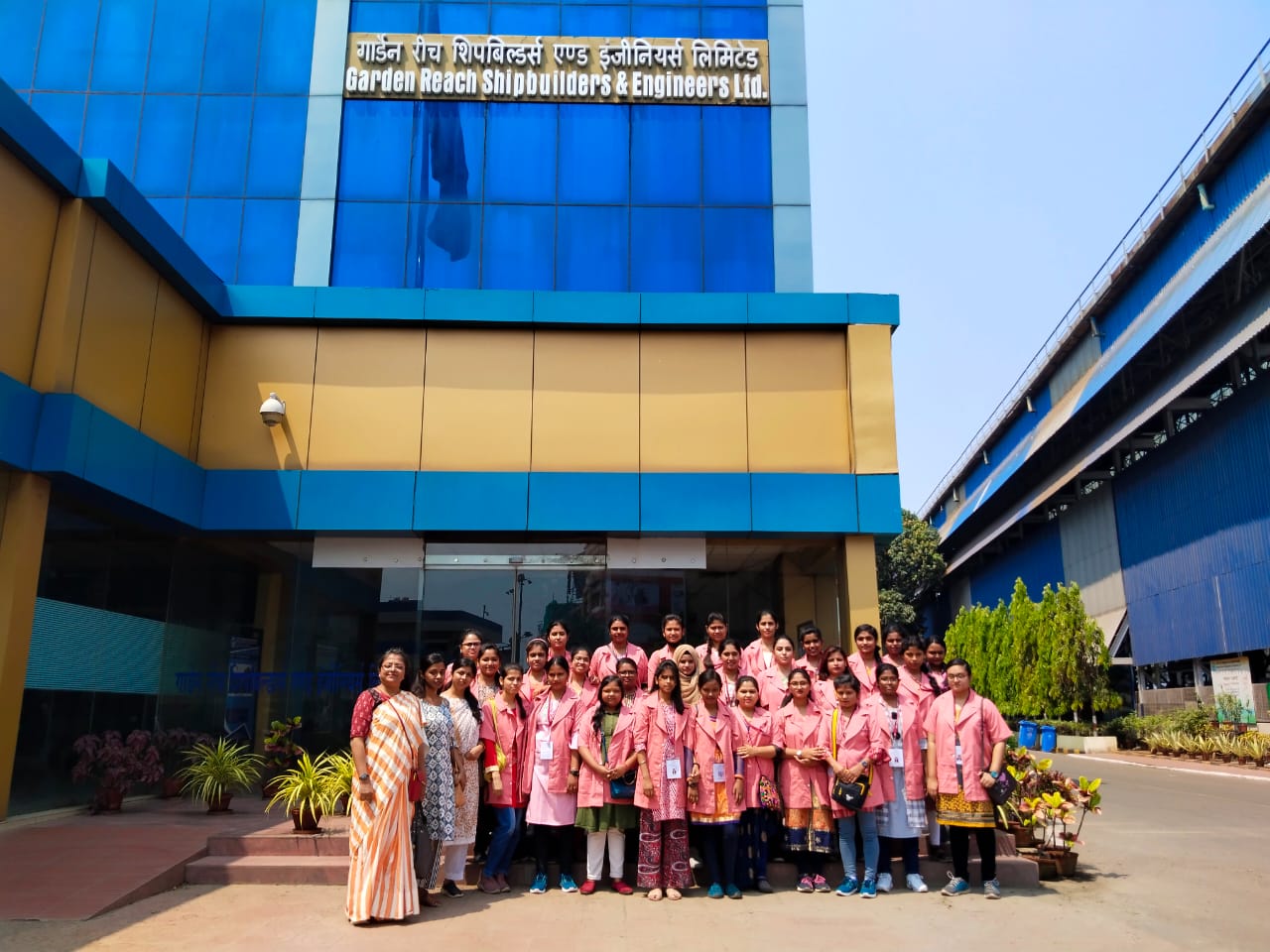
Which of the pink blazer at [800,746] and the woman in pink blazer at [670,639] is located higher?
the woman in pink blazer at [670,639]

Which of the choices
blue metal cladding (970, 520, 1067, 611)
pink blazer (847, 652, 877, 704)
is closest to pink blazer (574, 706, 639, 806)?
pink blazer (847, 652, 877, 704)

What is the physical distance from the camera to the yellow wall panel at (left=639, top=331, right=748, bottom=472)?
12.1 metres

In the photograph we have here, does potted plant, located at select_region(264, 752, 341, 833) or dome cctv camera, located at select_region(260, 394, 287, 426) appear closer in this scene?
potted plant, located at select_region(264, 752, 341, 833)

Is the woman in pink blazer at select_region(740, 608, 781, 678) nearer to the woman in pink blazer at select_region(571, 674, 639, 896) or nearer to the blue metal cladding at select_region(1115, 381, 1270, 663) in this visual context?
the woman in pink blazer at select_region(571, 674, 639, 896)

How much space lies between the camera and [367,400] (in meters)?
12.0

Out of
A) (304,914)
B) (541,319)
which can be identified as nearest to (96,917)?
(304,914)

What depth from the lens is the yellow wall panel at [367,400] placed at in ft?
38.9

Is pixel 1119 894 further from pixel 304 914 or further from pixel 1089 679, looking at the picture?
pixel 1089 679

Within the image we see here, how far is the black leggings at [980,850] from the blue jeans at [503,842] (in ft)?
11.0

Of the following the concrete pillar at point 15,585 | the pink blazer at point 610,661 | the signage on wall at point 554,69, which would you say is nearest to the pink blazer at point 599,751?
the pink blazer at point 610,661

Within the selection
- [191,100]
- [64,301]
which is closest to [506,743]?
[64,301]

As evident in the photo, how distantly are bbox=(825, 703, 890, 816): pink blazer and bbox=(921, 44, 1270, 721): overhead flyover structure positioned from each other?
61.1 feet

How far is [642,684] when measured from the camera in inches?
313

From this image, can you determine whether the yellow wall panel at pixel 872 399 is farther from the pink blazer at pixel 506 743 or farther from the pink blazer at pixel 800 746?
the pink blazer at pixel 506 743
